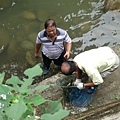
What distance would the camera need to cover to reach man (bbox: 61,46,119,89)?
15.6 feet

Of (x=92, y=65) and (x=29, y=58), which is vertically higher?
(x=92, y=65)

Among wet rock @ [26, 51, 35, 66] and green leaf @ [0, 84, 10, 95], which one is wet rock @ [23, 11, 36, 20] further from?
green leaf @ [0, 84, 10, 95]

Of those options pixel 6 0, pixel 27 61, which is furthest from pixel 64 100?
pixel 6 0

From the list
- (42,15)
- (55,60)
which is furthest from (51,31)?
(42,15)

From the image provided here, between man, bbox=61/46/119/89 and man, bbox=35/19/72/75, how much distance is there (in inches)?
22.8

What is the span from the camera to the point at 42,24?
7855 millimetres

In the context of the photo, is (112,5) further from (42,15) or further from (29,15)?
(29,15)

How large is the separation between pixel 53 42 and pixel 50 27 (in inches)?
16.6

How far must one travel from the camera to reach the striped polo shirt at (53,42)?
541 cm

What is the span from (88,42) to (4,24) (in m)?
1.98

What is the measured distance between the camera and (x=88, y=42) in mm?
7457

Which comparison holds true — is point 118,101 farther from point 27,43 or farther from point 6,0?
point 6,0

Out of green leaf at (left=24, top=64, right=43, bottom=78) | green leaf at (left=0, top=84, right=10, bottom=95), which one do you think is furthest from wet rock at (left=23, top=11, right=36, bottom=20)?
green leaf at (left=0, top=84, right=10, bottom=95)

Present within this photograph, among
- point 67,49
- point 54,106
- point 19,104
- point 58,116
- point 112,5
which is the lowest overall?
point 112,5
